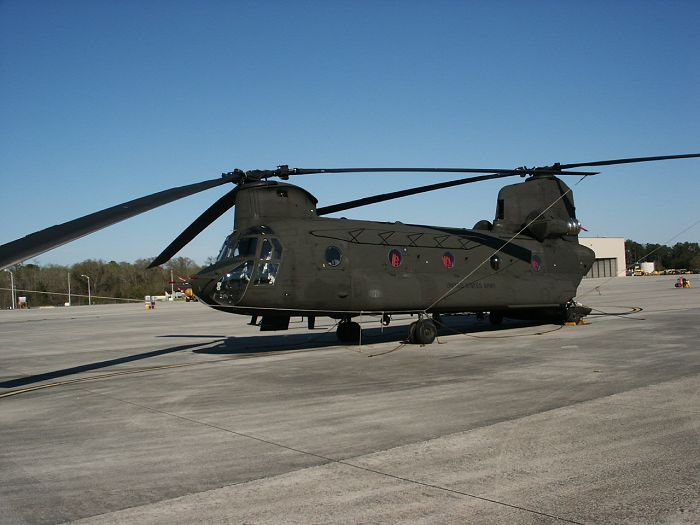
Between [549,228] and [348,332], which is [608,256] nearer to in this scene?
[549,228]

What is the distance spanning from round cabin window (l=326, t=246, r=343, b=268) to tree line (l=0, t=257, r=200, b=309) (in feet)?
276

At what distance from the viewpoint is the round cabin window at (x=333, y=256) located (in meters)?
15.3

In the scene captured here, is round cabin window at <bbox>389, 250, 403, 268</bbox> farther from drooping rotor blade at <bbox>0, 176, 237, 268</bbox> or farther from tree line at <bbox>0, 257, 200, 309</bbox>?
tree line at <bbox>0, 257, 200, 309</bbox>

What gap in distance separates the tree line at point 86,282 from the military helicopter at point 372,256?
82280 millimetres

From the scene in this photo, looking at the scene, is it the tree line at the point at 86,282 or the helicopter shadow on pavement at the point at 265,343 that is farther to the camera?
the tree line at the point at 86,282

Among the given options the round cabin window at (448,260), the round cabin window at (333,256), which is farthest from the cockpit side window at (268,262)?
the round cabin window at (448,260)

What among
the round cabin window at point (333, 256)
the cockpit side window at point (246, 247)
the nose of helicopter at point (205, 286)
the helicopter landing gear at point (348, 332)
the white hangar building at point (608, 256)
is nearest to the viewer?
the nose of helicopter at point (205, 286)

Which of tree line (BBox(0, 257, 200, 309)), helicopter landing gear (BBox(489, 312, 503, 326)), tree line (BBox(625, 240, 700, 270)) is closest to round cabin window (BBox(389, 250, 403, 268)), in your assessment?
helicopter landing gear (BBox(489, 312, 503, 326))

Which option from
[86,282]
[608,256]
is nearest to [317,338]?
[608,256]

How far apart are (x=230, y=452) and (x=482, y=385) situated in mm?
4919

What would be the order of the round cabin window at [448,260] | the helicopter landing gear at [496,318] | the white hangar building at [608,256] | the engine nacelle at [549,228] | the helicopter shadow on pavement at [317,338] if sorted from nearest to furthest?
1. the helicopter shadow on pavement at [317,338]
2. the round cabin window at [448,260]
3. the engine nacelle at [549,228]
4. the helicopter landing gear at [496,318]
5. the white hangar building at [608,256]

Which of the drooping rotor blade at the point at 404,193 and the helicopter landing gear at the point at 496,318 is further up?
the drooping rotor blade at the point at 404,193

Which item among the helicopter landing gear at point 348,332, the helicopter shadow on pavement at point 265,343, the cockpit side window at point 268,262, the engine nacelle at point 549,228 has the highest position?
the engine nacelle at point 549,228

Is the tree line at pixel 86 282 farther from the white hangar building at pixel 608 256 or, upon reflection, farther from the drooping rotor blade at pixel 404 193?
the drooping rotor blade at pixel 404 193
